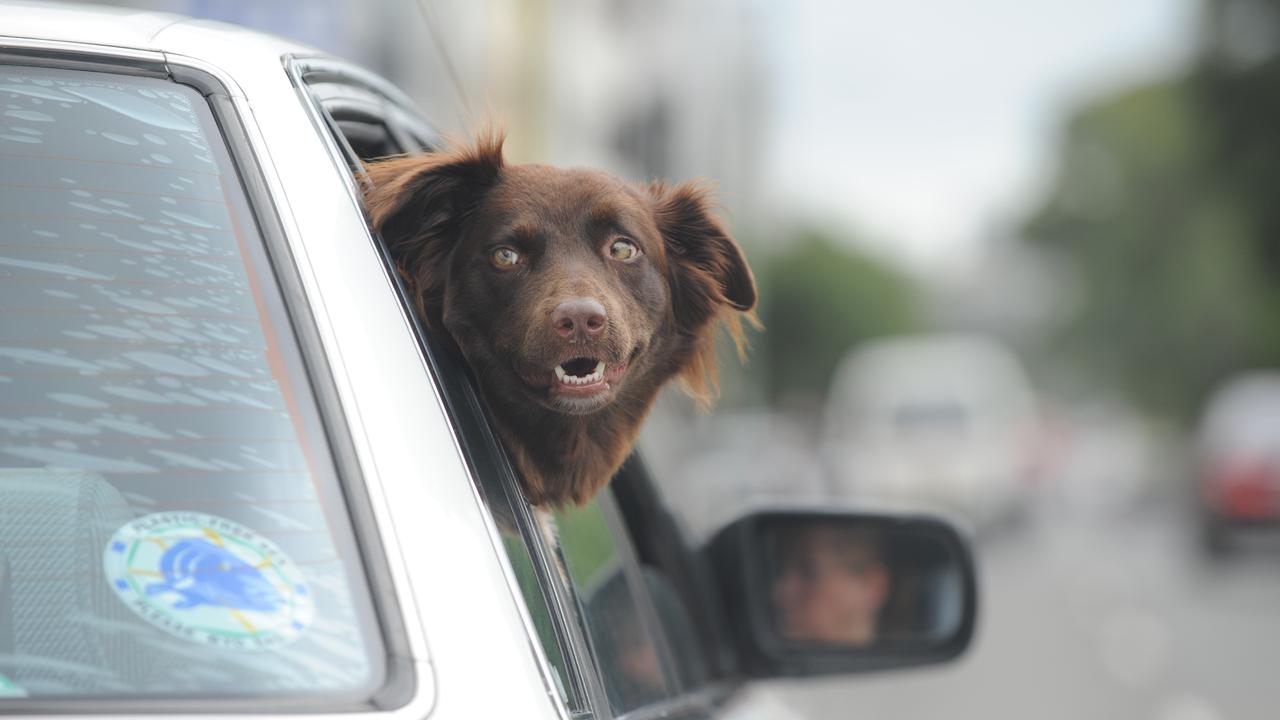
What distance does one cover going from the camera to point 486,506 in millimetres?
1666

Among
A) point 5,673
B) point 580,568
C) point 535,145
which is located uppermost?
point 5,673

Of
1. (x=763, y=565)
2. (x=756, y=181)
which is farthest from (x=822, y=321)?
(x=763, y=565)

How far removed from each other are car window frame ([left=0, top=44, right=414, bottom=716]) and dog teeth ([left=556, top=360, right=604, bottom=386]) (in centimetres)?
59

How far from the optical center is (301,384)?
1.57 meters

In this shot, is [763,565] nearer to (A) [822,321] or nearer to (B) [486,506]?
(B) [486,506]

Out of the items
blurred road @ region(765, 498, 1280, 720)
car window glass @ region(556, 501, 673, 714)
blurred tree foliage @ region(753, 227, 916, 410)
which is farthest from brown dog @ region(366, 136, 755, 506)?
blurred tree foliage @ region(753, 227, 916, 410)

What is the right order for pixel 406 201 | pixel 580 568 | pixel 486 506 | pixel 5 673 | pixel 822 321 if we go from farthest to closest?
pixel 822 321, pixel 580 568, pixel 406 201, pixel 486 506, pixel 5 673

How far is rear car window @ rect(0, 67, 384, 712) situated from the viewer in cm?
144

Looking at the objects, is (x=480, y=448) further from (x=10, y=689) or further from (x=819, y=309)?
(x=819, y=309)

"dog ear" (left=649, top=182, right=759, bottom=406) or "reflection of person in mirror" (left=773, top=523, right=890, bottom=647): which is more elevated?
"dog ear" (left=649, top=182, right=759, bottom=406)

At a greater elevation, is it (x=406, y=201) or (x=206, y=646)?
(x=406, y=201)

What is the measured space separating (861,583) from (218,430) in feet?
6.34

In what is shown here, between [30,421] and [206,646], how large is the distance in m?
0.29

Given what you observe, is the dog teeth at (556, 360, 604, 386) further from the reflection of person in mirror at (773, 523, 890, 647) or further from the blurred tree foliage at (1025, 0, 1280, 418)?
the blurred tree foliage at (1025, 0, 1280, 418)
